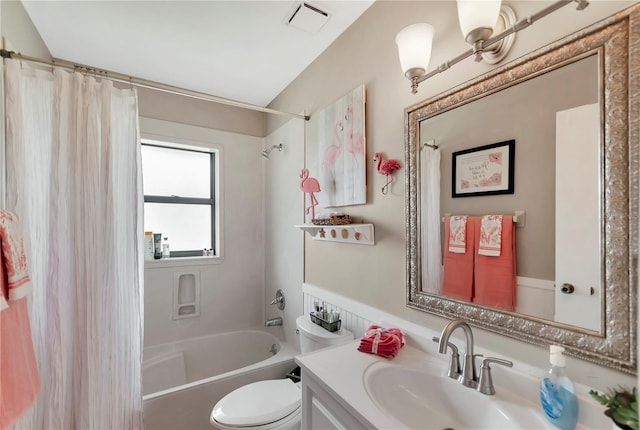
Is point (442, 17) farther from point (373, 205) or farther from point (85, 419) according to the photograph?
point (85, 419)

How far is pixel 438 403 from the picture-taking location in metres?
0.96

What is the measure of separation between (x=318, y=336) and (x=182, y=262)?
1.49m

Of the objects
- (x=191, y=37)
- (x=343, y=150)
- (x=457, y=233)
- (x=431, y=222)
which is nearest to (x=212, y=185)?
(x=191, y=37)

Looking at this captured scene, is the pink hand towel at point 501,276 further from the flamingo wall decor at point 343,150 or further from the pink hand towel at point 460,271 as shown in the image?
the flamingo wall decor at point 343,150

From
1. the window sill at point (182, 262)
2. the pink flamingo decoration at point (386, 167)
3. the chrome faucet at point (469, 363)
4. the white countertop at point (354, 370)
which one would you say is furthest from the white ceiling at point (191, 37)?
the white countertop at point (354, 370)

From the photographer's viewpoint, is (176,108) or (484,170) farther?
(176,108)

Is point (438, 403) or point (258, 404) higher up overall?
point (438, 403)

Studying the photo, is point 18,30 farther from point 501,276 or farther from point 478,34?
point 501,276

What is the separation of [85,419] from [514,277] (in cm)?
191

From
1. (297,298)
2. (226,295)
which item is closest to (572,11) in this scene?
(297,298)

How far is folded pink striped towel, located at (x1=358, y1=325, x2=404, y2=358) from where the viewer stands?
1.11 m

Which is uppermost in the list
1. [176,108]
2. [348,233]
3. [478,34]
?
[176,108]

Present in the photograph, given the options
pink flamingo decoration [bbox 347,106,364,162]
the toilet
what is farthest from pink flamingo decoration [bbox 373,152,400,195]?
the toilet

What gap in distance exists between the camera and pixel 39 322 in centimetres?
126
